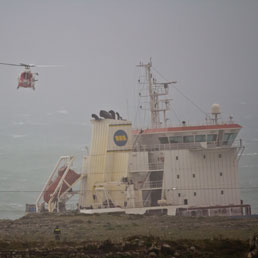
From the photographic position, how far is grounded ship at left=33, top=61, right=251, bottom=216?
35531 millimetres

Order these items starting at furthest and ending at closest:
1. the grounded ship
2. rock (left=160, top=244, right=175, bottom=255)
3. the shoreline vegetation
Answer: the grounded ship → the shoreline vegetation → rock (left=160, top=244, right=175, bottom=255)

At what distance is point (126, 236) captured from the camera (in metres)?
23.3

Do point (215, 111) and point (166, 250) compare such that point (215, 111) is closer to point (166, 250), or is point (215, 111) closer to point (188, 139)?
point (188, 139)

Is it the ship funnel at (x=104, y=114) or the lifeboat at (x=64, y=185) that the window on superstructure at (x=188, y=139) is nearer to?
the ship funnel at (x=104, y=114)

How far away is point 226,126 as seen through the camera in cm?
3666

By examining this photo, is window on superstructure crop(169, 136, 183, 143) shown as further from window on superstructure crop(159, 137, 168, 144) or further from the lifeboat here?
the lifeboat

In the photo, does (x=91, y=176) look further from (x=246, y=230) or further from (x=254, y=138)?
(x=254, y=138)

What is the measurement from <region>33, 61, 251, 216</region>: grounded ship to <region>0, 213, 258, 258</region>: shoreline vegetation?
8.79ft

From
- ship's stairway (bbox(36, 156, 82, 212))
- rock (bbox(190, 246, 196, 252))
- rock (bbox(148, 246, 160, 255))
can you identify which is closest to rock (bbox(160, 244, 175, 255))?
rock (bbox(148, 246, 160, 255))

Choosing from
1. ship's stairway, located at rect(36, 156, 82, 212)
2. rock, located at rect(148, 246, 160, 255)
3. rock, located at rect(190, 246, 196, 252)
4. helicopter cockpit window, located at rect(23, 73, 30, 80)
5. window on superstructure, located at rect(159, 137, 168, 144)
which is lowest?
rock, located at rect(148, 246, 160, 255)

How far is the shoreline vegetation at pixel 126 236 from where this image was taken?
64.8 feet

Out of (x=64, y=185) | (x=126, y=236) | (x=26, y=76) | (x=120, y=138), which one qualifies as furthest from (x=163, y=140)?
(x=126, y=236)

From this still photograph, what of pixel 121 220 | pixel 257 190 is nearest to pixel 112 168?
pixel 121 220

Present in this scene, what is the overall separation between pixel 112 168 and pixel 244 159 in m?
61.2
